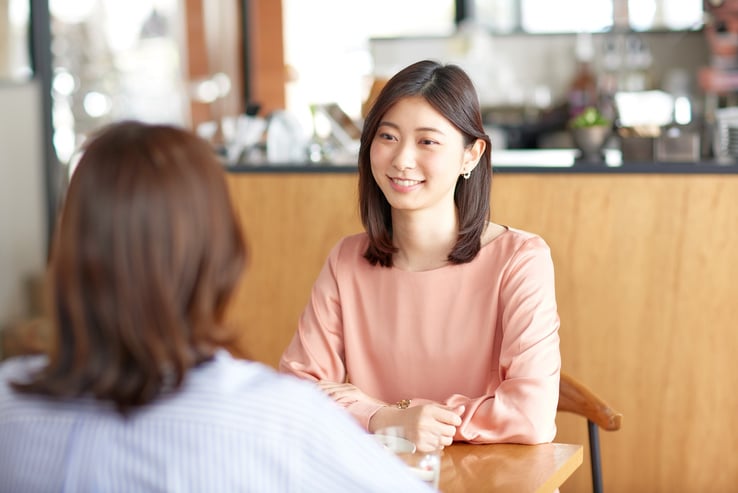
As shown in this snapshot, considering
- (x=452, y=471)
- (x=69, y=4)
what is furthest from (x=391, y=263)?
(x=69, y=4)

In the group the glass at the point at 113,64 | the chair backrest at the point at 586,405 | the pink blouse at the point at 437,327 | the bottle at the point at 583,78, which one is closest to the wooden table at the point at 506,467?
the pink blouse at the point at 437,327

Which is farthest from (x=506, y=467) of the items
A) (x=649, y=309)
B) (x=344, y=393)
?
(x=649, y=309)

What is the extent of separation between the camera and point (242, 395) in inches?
40.9

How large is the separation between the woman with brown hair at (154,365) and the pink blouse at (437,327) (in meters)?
0.79

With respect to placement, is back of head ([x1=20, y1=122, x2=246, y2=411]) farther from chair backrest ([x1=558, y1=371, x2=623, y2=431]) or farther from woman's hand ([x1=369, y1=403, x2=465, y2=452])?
chair backrest ([x1=558, y1=371, x2=623, y2=431])

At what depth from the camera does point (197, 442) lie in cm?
102

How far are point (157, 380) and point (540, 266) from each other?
1.07 m

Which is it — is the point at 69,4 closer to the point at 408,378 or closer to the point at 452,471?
the point at 408,378

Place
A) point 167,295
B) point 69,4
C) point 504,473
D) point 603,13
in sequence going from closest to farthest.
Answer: point 167,295 < point 504,473 < point 69,4 < point 603,13

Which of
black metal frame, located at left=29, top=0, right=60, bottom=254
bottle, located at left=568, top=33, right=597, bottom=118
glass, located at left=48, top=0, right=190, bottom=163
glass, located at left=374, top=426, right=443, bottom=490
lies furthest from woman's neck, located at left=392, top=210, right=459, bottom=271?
bottle, located at left=568, top=33, right=597, bottom=118

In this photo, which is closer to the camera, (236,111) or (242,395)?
(242,395)

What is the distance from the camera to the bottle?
19.0 ft

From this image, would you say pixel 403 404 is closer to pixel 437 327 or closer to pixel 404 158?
pixel 437 327

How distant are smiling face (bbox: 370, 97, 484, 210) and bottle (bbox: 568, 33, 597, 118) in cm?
392
